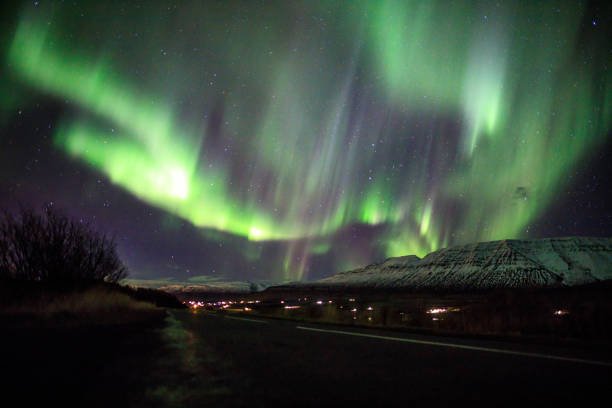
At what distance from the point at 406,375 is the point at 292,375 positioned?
1197 mm

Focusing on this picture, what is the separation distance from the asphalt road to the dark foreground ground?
1 centimetres

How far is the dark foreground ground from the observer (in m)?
3.05

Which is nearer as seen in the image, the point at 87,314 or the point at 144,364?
the point at 144,364

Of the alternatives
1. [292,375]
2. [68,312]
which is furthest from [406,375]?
[68,312]

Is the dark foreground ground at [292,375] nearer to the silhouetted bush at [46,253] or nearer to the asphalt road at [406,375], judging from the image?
the asphalt road at [406,375]

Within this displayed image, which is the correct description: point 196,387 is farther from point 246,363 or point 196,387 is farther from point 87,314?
point 87,314

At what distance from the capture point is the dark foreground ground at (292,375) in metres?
3.05

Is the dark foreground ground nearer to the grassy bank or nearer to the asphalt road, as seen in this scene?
the asphalt road

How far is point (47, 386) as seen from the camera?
3.31 meters

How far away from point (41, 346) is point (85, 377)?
2.82 meters

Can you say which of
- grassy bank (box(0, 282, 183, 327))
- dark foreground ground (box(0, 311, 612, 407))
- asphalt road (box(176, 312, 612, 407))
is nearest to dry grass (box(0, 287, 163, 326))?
grassy bank (box(0, 282, 183, 327))

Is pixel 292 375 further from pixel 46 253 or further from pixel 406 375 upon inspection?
pixel 46 253

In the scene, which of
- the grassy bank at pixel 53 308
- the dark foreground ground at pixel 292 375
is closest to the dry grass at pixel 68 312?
the grassy bank at pixel 53 308

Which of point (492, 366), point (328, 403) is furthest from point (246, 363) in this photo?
point (492, 366)
